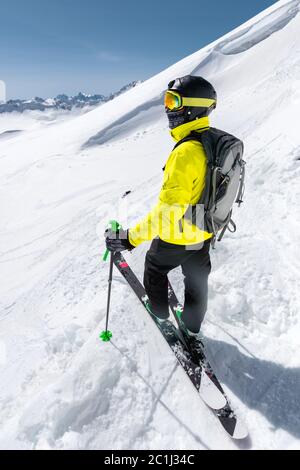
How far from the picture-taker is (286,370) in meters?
3.97

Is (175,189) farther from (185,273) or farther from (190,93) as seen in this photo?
(185,273)

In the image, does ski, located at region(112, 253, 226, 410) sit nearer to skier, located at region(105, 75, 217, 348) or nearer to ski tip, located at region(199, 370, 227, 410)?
ski tip, located at region(199, 370, 227, 410)

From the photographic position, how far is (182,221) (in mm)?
3416

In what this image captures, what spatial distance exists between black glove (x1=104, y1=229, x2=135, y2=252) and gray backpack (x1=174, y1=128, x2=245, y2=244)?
2.88ft

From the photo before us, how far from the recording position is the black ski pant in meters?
3.70

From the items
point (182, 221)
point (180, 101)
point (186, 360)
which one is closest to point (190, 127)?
point (180, 101)

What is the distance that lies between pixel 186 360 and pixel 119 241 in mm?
1566

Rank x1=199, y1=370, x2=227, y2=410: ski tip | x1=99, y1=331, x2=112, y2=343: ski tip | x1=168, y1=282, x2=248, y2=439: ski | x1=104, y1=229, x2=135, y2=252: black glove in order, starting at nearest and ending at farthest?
x1=168, y1=282, x2=248, y2=439: ski < x1=199, y1=370, x2=227, y2=410: ski tip < x1=104, y1=229, x2=135, y2=252: black glove < x1=99, y1=331, x2=112, y2=343: ski tip

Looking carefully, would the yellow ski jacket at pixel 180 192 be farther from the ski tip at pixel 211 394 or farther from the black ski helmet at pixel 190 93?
the ski tip at pixel 211 394

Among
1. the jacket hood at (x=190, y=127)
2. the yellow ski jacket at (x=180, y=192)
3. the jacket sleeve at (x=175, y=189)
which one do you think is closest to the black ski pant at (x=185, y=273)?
the yellow ski jacket at (x=180, y=192)

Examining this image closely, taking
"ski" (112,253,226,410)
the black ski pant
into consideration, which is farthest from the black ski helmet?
"ski" (112,253,226,410)

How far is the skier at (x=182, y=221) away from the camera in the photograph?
3.17 metres

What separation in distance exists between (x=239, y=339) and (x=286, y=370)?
0.66m

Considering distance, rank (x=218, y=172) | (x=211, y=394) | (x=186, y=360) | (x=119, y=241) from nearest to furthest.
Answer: (x=218, y=172) < (x=211, y=394) < (x=119, y=241) < (x=186, y=360)
